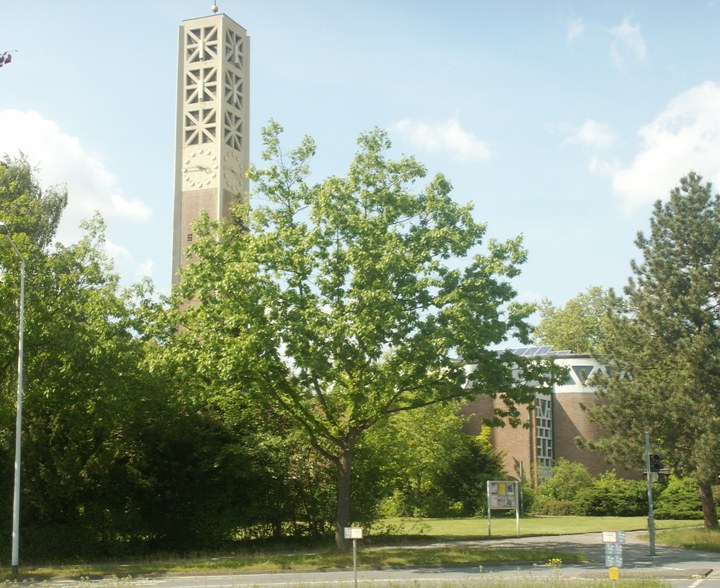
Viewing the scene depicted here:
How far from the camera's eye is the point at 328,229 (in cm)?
2814

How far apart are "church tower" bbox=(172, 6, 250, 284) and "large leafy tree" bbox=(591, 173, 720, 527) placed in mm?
26029

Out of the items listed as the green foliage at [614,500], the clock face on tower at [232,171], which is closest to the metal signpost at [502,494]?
the green foliage at [614,500]

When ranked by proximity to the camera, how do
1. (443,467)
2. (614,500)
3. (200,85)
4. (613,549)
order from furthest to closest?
(200,85)
(614,500)
(443,467)
(613,549)

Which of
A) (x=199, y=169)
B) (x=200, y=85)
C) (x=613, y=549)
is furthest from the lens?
(x=200, y=85)

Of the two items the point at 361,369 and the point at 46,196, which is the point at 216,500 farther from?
the point at 46,196

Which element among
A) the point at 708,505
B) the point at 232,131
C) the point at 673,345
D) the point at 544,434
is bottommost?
the point at 708,505

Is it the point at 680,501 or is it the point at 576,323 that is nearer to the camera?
the point at 680,501

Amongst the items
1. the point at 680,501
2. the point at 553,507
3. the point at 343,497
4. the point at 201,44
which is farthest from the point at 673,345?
the point at 201,44

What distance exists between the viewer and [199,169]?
56.8 metres

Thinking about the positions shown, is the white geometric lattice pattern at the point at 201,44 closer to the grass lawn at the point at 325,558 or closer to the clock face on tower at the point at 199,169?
the clock face on tower at the point at 199,169

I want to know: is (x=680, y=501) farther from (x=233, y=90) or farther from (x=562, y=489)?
(x=233, y=90)

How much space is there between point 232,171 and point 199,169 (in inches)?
78.1

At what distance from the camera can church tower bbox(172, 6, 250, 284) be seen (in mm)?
56406

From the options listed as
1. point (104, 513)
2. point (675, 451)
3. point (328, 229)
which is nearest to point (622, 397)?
point (675, 451)
